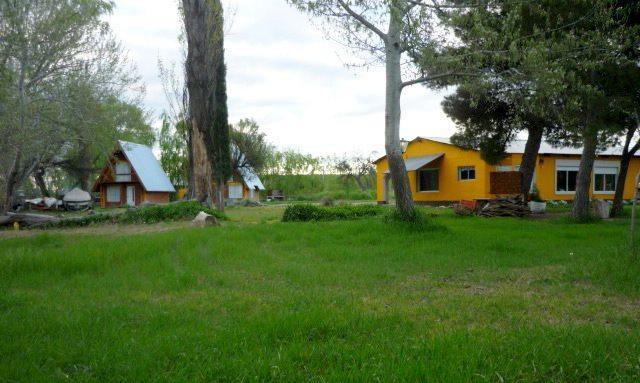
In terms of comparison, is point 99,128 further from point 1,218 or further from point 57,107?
point 1,218

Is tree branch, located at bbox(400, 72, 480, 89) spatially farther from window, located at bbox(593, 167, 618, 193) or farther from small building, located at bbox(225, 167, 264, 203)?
small building, located at bbox(225, 167, 264, 203)

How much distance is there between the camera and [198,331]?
4387mm

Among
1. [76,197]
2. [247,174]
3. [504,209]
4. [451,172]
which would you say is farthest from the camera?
[247,174]

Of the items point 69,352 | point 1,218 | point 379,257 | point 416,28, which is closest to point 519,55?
point 416,28

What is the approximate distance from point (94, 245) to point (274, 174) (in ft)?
144

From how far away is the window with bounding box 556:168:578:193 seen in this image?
88.4ft

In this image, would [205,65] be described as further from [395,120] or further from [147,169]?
[147,169]

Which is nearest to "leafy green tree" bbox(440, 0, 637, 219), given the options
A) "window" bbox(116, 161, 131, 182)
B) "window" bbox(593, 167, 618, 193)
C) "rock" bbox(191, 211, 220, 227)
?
"rock" bbox(191, 211, 220, 227)

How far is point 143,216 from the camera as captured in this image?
17.0 metres

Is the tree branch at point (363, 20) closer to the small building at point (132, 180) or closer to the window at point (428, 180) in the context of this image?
the window at point (428, 180)

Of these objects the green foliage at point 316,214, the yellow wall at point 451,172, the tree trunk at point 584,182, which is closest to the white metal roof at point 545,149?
the yellow wall at point 451,172

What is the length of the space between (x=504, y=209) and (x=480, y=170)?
291 inches

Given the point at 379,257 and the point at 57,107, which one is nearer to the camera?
the point at 379,257

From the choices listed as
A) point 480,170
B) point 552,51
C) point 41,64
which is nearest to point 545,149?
point 480,170
